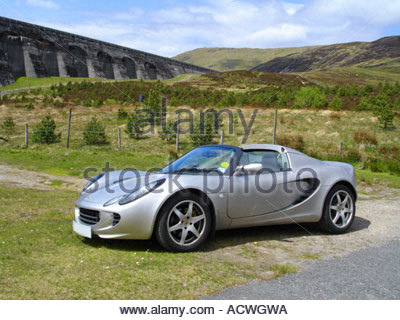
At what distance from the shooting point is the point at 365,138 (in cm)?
1603

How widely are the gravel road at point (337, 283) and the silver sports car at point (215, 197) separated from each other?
42.1 inches

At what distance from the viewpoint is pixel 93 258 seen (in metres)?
3.99

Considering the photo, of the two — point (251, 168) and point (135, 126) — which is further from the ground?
point (251, 168)

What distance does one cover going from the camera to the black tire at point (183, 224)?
14.0ft

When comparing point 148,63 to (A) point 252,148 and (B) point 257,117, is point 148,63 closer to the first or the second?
(B) point 257,117

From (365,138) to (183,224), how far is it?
1358cm

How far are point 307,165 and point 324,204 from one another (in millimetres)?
570

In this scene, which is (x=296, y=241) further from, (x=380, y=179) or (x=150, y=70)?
(x=150, y=70)

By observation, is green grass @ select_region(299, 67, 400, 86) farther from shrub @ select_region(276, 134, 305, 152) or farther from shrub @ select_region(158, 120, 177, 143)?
shrub @ select_region(276, 134, 305, 152)

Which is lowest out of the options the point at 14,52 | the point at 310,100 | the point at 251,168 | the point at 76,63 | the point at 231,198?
the point at 231,198

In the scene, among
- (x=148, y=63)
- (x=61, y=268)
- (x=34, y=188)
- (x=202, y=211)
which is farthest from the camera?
(x=148, y=63)

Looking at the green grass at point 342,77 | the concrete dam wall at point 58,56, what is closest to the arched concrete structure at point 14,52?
the concrete dam wall at point 58,56

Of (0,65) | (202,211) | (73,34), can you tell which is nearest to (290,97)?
(202,211)

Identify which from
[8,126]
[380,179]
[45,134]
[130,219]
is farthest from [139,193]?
[8,126]
